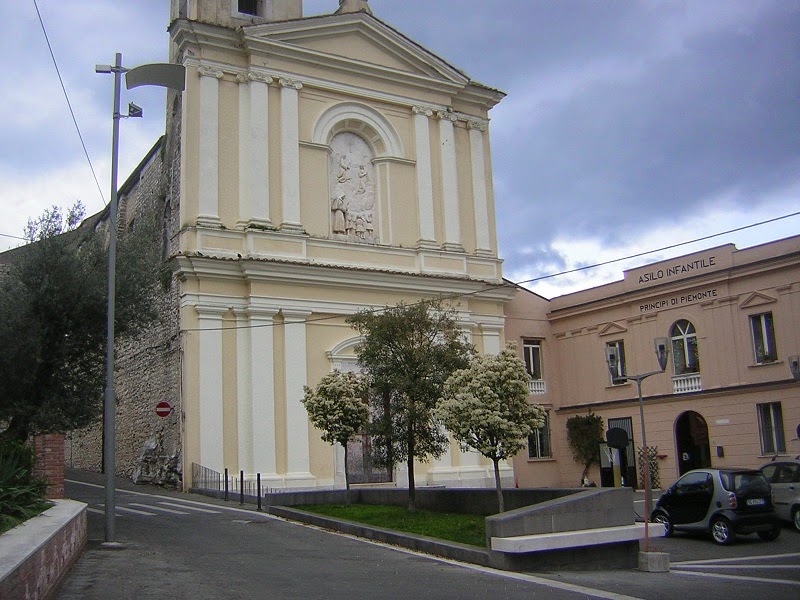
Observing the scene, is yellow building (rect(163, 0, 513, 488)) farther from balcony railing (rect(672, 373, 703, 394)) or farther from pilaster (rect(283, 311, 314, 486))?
balcony railing (rect(672, 373, 703, 394))

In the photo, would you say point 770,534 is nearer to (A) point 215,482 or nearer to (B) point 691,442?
(B) point 691,442

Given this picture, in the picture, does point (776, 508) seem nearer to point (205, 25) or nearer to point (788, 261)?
point (788, 261)

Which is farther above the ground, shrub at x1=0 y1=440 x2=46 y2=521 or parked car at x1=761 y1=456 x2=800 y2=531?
shrub at x1=0 y1=440 x2=46 y2=521

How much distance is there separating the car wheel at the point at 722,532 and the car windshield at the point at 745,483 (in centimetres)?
62

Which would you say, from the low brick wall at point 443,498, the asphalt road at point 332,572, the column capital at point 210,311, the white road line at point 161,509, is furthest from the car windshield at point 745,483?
the column capital at point 210,311

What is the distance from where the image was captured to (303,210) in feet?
94.8

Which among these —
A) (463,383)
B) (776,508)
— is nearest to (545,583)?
(463,383)

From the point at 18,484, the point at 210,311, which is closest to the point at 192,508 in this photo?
the point at 210,311

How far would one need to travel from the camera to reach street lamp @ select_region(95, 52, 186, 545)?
1427 centimetres

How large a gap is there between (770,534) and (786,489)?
1.90m

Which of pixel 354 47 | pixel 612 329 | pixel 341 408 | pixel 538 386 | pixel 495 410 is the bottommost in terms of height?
pixel 495 410

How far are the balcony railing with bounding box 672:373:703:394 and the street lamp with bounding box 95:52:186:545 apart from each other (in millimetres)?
19428

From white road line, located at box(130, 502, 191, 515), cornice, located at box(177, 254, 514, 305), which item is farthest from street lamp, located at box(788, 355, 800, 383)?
white road line, located at box(130, 502, 191, 515)

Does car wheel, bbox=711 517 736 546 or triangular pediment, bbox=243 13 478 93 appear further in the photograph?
triangular pediment, bbox=243 13 478 93
